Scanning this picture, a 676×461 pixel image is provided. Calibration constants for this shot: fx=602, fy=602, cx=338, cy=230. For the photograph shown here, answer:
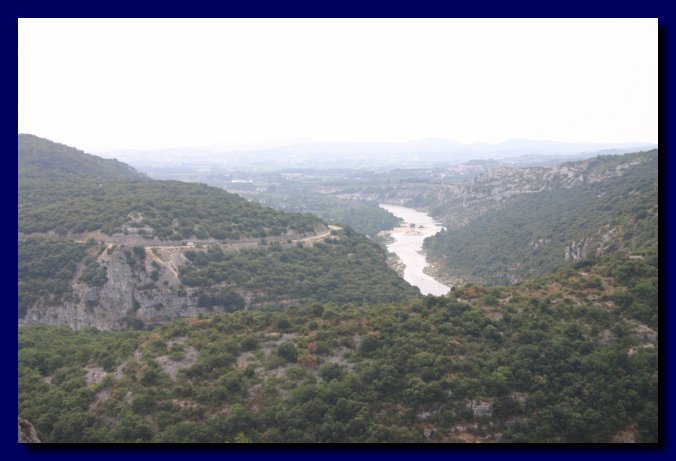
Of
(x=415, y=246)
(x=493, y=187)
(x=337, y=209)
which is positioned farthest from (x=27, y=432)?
(x=337, y=209)

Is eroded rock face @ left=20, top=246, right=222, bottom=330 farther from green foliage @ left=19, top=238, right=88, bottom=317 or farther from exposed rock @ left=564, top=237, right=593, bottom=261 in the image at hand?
exposed rock @ left=564, top=237, right=593, bottom=261

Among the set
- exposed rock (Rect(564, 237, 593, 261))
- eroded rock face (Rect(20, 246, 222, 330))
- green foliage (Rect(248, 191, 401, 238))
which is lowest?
eroded rock face (Rect(20, 246, 222, 330))

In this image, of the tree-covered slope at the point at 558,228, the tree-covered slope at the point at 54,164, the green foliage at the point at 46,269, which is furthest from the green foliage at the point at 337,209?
the green foliage at the point at 46,269

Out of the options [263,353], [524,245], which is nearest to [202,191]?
[524,245]

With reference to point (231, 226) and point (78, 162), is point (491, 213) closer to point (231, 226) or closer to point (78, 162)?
point (231, 226)

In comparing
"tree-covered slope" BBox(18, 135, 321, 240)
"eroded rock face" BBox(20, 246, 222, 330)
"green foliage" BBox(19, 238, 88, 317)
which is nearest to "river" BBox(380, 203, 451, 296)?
"tree-covered slope" BBox(18, 135, 321, 240)

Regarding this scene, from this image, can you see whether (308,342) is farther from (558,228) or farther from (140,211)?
(558,228)
